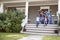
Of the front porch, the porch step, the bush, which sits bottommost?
the porch step

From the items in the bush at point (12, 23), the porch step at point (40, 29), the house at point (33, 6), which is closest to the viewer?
the bush at point (12, 23)

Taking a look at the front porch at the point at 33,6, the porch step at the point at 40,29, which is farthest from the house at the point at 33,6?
the porch step at the point at 40,29

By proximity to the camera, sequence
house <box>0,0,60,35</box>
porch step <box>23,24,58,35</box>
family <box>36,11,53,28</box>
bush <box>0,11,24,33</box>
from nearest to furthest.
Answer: bush <box>0,11,24,33</box>, porch step <box>23,24,58,35</box>, family <box>36,11,53,28</box>, house <box>0,0,60,35</box>

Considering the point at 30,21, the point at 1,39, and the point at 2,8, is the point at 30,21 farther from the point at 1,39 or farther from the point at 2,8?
the point at 1,39

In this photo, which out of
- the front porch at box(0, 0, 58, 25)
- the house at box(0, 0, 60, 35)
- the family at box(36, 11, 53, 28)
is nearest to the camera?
the family at box(36, 11, 53, 28)

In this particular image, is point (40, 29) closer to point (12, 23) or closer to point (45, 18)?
point (45, 18)

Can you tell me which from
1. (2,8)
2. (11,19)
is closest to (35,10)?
(2,8)

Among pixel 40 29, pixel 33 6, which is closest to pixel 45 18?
pixel 40 29

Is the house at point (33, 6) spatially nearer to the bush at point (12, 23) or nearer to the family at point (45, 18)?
the family at point (45, 18)

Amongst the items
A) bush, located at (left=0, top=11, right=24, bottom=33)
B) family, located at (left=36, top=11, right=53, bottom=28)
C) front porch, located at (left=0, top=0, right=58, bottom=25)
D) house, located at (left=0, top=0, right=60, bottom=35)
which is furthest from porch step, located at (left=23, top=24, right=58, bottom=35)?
front porch, located at (left=0, top=0, right=58, bottom=25)

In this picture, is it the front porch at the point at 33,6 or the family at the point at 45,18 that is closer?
the family at the point at 45,18

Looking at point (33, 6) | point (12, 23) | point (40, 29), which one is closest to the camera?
point (12, 23)

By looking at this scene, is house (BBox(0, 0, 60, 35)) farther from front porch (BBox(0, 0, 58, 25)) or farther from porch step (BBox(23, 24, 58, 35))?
porch step (BBox(23, 24, 58, 35))

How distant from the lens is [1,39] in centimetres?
991
